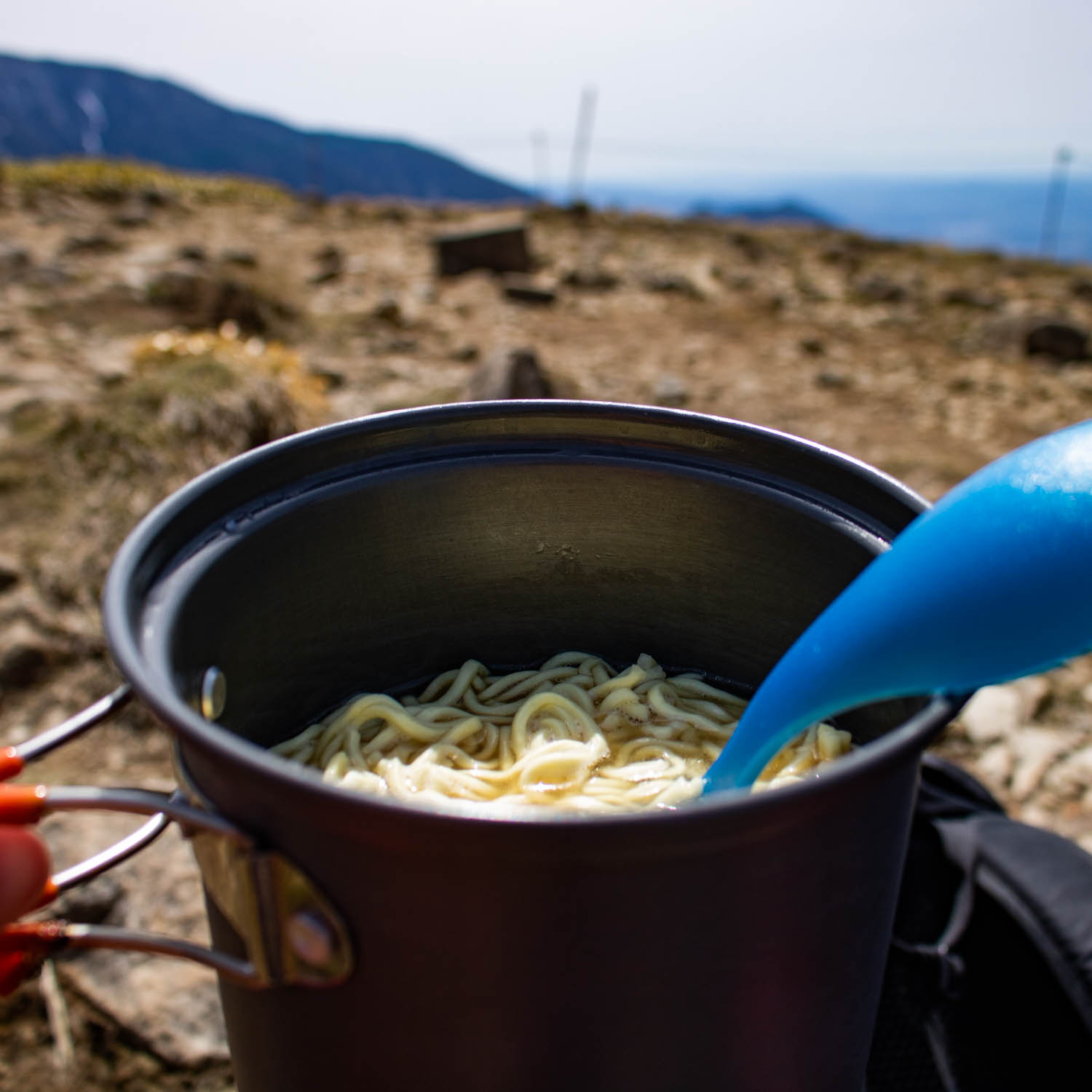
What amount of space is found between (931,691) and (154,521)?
1.08 m

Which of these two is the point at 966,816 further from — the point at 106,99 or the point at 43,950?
Result: the point at 106,99

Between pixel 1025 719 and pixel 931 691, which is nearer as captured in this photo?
pixel 931 691

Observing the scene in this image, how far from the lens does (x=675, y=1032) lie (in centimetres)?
113

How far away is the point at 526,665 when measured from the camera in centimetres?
225

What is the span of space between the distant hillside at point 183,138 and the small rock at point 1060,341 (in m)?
103

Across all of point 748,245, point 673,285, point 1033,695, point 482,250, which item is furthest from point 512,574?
point 748,245

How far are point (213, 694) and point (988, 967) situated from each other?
2442 mm

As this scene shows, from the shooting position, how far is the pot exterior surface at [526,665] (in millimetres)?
1002

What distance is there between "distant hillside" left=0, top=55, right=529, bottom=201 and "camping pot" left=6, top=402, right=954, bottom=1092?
10874 centimetres

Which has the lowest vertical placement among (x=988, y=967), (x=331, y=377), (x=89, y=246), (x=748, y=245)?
(x=988, y=967)

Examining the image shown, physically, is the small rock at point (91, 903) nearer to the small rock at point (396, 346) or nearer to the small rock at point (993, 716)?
the small rock at point (993, 716)

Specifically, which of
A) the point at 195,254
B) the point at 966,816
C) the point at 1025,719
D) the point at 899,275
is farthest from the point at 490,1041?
the point at 899,275

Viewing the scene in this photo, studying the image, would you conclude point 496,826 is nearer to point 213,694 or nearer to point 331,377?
point 213,694

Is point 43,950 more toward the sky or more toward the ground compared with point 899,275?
more toward the ground
